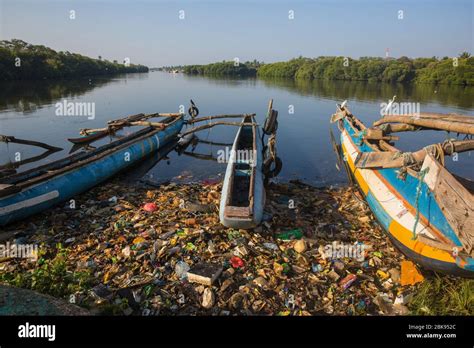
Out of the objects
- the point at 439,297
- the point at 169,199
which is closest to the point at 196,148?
the point at 169,199

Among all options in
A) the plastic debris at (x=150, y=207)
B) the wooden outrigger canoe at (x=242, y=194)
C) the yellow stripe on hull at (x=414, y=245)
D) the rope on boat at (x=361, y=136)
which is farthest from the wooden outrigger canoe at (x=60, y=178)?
the rope on boat at (x=361, y=136)

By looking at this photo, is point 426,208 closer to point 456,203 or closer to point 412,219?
point 412,219

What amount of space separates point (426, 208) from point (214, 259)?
5.24m

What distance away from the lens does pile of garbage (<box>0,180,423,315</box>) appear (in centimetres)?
562

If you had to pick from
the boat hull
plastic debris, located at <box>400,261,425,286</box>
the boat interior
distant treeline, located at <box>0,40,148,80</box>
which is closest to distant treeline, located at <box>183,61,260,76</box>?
distant treeline, located at <box>0,40,148,80</box>

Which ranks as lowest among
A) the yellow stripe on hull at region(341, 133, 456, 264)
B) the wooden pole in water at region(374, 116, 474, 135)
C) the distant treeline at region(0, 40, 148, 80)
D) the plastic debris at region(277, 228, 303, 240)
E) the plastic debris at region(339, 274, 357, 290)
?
the plastic debris at region(339, 274, 357, 290)

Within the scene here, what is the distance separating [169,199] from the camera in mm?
10695

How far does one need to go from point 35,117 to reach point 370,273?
30710 millimetres

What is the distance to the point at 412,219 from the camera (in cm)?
727

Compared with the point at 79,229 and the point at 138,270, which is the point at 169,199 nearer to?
the point at 79,229

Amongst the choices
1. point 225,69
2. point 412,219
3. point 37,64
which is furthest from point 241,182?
point 225,69

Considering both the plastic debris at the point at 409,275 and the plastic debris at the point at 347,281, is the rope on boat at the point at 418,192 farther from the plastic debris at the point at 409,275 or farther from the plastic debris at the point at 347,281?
the plastic debris at the point at 347,281

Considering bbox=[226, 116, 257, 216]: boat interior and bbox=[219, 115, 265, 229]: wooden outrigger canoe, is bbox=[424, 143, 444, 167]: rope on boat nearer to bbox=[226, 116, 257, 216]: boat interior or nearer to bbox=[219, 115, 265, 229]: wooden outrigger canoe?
bbox=[219, 115, 265, 229]: wooden outrigger canoe

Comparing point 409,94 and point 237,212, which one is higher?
point 409,94
